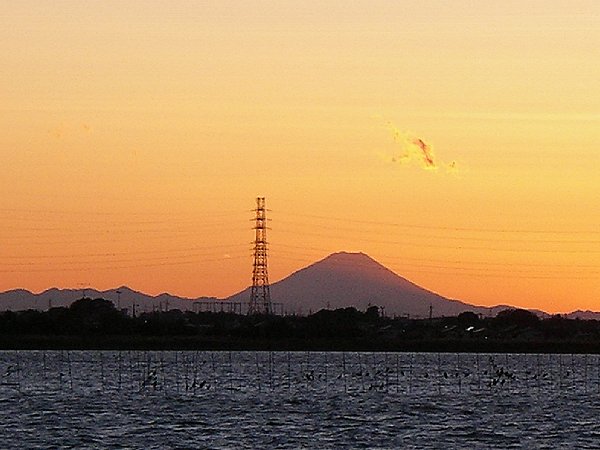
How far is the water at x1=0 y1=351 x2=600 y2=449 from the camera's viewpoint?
76.1 m

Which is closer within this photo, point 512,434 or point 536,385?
point 512,434

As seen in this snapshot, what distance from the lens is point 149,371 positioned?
520 ft

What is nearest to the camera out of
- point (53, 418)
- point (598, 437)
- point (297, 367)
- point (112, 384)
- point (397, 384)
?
point (598, 437)

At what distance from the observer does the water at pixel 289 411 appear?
76125 mm

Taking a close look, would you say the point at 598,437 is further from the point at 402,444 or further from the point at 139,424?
the point at 139,424

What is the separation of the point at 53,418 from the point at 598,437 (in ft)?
98.1

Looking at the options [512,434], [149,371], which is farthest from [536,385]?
[512,434]

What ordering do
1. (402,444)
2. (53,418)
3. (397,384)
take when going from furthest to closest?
(397,384) < (53,418) < (402,444)

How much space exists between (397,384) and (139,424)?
5830 centimetres

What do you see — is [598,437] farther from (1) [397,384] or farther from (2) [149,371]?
(2) [149,371]

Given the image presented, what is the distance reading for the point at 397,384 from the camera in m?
139

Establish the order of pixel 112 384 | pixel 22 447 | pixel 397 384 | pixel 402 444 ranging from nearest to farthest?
pixel 22 447 < pixel 402 444 < pixel 112 384 < pixel 397 384

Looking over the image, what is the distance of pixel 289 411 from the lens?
9631 cm

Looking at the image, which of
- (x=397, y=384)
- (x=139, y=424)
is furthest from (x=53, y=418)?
(x=397, y=384)
